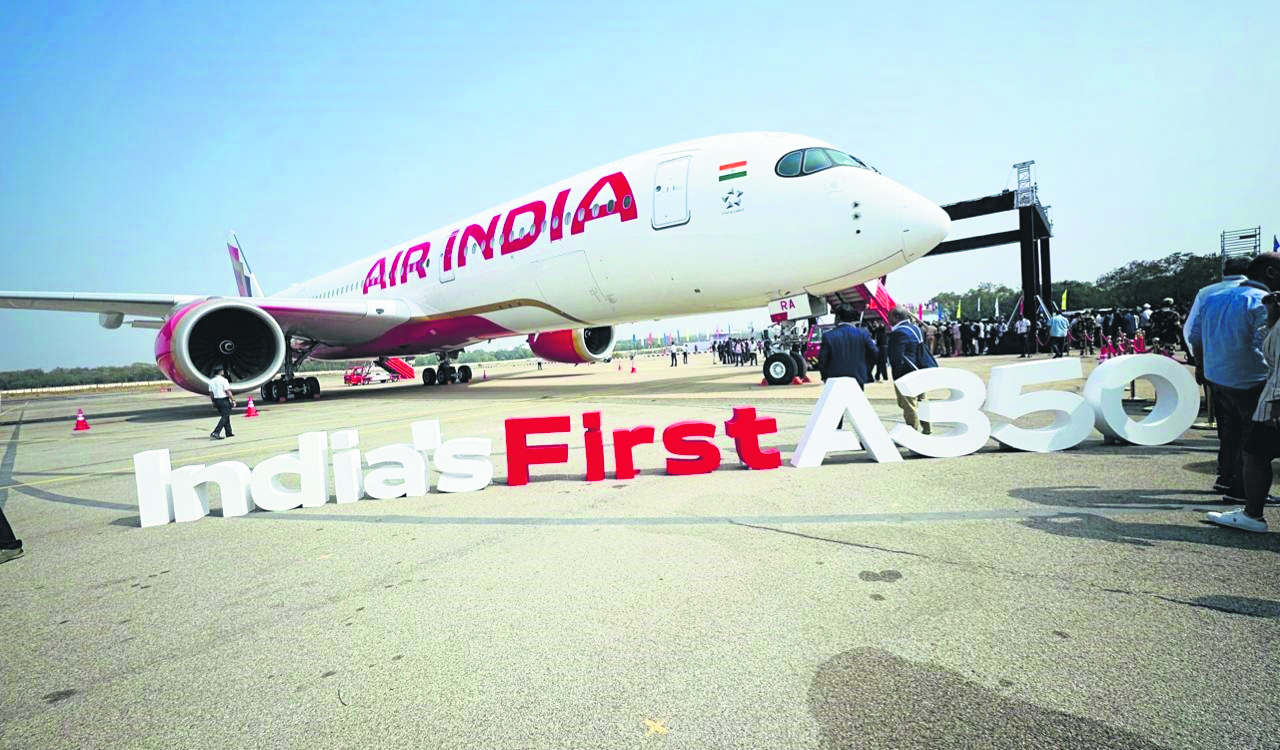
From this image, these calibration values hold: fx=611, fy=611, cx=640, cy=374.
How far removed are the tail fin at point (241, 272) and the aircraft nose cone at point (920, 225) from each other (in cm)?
2514

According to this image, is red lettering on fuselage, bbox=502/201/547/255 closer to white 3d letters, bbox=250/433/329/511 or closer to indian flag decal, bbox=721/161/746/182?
indian flag decal, bbox=721/161/746/182

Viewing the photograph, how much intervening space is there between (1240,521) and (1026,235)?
24666 millimetres

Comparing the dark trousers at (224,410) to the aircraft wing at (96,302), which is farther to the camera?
the aircraft wing at (96,302)

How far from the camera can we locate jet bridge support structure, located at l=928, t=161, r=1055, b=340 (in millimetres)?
23062

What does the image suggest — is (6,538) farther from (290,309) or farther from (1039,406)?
(290,309)

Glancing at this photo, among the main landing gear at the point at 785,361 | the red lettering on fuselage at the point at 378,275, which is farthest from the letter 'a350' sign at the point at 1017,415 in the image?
the red lettering on fuselage at the point at 378,275

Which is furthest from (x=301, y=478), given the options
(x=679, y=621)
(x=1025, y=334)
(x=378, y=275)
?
(x=1025, y=334)

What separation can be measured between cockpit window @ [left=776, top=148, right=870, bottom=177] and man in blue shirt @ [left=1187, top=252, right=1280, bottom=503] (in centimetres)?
618

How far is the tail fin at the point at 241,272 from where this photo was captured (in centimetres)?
2486

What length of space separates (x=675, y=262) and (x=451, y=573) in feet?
26.1

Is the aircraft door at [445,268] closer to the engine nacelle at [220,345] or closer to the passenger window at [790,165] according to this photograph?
the engine nacelle at [220,345]

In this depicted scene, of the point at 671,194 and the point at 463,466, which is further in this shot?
the point at 671,194

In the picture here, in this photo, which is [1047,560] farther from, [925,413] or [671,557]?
[925,413]

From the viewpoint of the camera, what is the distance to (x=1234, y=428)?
3604 mm
